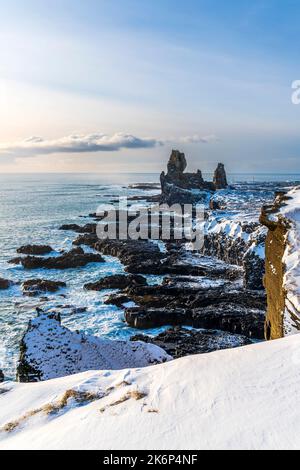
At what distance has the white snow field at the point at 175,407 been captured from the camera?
5488 mm

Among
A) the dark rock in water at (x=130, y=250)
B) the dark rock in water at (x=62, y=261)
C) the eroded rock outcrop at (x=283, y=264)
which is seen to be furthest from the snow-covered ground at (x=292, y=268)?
the dark rock in water at (x=62, y=261)

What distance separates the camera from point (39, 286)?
32.2 meters

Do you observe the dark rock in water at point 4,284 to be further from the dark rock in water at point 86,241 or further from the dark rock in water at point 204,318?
the dark rock in water at point 86,241

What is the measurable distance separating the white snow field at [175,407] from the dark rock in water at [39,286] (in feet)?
75.4

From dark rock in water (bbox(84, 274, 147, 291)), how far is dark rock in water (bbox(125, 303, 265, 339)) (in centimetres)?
667

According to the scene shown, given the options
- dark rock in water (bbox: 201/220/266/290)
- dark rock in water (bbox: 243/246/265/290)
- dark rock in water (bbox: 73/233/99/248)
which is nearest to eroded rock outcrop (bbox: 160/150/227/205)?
dark rock in water (bbox: 73/233/99/248)

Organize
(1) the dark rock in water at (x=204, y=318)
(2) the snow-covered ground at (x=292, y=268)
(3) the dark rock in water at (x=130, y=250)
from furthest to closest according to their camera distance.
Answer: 1. (3) the dark rock in water at (x=130, y=250)
2. (1) the dark rock in water at (x=204, y=318)
3. (2) the snow-covered ground at (x=292, y=268)

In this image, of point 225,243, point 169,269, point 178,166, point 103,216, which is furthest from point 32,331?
point 178,166

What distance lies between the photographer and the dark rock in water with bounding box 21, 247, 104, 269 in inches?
1563

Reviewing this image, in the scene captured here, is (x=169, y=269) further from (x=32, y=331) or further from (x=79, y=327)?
(x=32, y=331)

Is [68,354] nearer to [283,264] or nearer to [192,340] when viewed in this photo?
[283,264]
